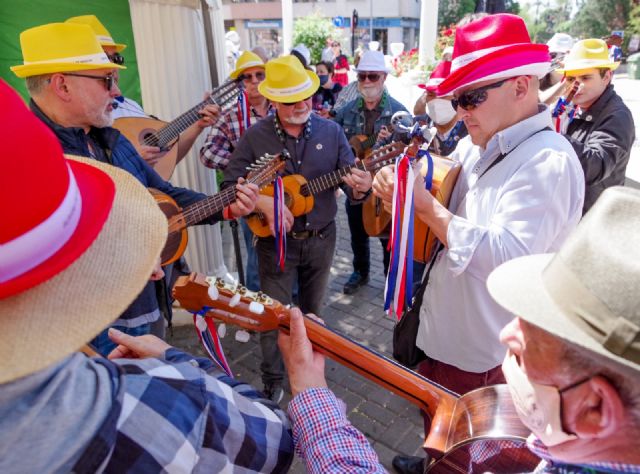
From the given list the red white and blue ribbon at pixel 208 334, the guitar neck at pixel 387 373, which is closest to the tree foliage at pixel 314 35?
the red white and blue ribbon at pixel 208 334

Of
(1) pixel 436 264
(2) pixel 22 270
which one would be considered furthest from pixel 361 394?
(2) pixel 22 270

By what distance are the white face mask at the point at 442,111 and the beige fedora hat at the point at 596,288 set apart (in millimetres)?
3593

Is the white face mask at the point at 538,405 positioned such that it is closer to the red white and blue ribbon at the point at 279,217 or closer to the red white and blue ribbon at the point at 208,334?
the red white and blue ribbon at the point at 208,334

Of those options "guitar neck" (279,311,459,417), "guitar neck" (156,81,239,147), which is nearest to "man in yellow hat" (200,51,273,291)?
"guitar neck" (156,81,239,147)

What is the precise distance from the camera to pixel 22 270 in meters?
0.75

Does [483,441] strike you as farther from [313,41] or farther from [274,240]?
[313,41]

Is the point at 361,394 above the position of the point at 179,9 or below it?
below

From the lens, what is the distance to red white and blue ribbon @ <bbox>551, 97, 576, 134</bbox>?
3842 millimetres

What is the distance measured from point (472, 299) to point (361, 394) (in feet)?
5.43

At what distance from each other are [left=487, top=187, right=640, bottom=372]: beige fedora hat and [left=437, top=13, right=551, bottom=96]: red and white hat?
1.11m

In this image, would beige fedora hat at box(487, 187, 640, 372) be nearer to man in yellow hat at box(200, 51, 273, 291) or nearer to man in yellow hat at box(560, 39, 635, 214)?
man in yellow hat at box(560, 39, 635, 214)

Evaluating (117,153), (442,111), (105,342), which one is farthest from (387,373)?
(442,111)

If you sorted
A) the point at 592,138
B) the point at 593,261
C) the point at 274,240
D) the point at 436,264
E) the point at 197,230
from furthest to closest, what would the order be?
the point at 197,230
the point at 592,138
the point at 274,240
the point at 436,264
the point at 593,261

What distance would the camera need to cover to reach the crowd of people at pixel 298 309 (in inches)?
29.8
